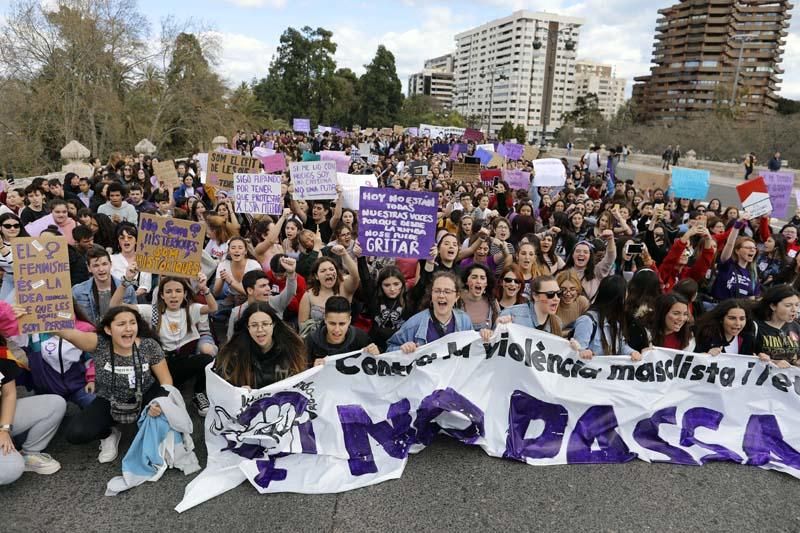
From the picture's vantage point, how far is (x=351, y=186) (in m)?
9.23

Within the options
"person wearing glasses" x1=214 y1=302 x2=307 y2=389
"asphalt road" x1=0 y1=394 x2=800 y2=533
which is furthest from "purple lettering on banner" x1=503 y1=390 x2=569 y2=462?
"person wearing glasses" x1=214 y1=302 x2=307 y2=389

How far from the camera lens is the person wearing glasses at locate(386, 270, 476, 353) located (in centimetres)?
415

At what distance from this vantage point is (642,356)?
3.98 m

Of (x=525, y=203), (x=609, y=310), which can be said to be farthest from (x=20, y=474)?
(x=525, y=203)

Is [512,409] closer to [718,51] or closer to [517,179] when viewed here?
[517,179]

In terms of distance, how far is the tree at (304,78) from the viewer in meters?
60.9

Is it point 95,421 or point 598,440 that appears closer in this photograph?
point 95,421

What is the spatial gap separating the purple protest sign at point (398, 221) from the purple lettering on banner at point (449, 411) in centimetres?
161

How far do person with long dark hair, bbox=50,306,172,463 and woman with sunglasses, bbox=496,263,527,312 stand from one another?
2843mm

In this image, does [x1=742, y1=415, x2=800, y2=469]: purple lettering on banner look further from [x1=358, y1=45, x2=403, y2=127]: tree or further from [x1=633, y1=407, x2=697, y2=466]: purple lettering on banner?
[x1=358, y1=45, x2=403, y2=127]: tree

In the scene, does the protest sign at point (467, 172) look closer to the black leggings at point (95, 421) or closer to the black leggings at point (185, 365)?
the black leggings at point (185, 365)

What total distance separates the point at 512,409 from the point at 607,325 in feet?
3.38

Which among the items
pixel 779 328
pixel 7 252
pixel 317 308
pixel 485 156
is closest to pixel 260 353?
pixel 317 308

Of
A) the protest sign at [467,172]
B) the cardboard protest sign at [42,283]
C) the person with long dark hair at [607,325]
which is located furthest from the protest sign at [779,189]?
the cardboard protest sign at [42,283]
